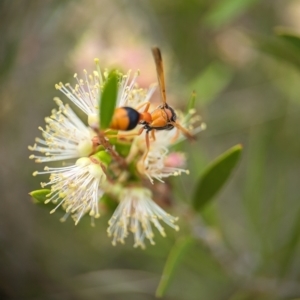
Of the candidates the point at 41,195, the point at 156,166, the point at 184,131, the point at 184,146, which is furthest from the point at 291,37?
the point at 184,146

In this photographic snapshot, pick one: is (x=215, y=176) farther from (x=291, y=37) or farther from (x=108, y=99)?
(x=108, y=99)

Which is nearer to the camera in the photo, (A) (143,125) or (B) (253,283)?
(A) (143,125)

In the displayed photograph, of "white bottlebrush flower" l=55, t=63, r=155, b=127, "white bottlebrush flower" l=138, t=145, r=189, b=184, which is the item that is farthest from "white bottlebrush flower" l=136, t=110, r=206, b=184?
"white bottlebrush flower" l=55, t=63, r=155, b=127

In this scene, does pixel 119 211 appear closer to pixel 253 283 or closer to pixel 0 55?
pixel 253 283

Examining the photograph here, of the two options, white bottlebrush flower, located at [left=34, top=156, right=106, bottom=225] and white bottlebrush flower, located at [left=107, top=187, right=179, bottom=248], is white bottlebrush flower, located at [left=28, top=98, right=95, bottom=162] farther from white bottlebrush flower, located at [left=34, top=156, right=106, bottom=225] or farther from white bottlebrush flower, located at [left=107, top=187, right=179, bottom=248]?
white bottlebrush flower, located at [left=107, top=187, right=179, bottom=248]

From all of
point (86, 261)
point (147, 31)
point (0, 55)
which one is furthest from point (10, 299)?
point (147, 31)
